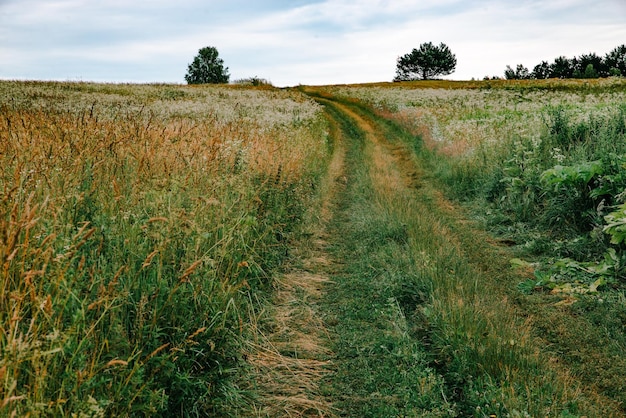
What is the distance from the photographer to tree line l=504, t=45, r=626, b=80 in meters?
74.2

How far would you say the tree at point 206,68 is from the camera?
8844 cm

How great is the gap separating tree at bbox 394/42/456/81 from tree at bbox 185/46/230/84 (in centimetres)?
3354

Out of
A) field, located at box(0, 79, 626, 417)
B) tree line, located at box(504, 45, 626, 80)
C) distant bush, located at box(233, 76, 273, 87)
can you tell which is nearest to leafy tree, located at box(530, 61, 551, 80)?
tree line, located at box(504, 45, 626, 80)

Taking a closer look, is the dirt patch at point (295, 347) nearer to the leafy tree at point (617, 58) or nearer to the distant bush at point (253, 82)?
the distant bush at point (253, 82)

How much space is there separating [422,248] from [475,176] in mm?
5469

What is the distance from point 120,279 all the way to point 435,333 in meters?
2.74

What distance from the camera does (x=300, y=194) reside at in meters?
8.80

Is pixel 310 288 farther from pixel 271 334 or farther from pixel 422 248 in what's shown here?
pixel 422 248

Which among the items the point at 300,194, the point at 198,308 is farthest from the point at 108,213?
the point at 300,194

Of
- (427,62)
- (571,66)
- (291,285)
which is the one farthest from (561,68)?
(291,285)

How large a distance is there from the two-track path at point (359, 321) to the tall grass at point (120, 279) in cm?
45

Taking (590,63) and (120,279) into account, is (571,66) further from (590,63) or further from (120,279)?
(120,279)

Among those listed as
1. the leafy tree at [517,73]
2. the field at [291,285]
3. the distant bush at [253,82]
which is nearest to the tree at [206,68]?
the distant bush at [253,82]

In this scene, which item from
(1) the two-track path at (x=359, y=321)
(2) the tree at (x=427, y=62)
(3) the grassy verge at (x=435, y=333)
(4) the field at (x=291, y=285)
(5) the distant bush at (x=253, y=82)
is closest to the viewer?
(4) the field at (x=291, y=285)
